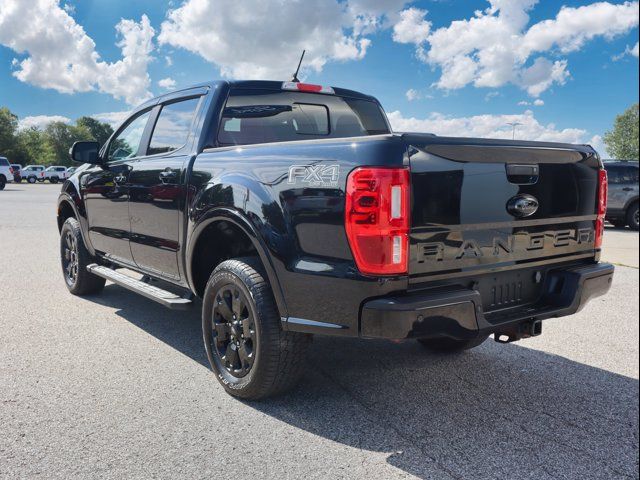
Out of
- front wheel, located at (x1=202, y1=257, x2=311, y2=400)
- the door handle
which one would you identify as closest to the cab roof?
the door handle

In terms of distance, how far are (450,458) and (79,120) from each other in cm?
11044

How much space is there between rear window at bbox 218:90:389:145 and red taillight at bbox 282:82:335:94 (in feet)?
0.12

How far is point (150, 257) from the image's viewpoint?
416cm

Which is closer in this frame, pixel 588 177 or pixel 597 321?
pixel 588 177

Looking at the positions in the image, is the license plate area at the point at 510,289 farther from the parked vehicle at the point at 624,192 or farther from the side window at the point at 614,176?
the side window at the point at 614,176

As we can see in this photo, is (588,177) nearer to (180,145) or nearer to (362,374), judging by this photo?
(362,374)

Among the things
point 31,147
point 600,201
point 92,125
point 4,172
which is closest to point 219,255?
point 600,201

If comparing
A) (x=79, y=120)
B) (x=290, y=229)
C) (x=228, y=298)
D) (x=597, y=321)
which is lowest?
(x=597, y=321)

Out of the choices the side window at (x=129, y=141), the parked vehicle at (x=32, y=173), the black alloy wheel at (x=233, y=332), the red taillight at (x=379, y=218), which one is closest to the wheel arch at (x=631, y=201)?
the side window at (x=129, y=141)

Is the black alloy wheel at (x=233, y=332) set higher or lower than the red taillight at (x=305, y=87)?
lower

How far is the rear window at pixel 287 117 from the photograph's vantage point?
380cm

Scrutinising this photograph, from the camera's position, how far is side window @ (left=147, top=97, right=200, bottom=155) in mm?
3975

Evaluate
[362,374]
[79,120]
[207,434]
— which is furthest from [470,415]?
[79,120]

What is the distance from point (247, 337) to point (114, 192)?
2.20 metres
